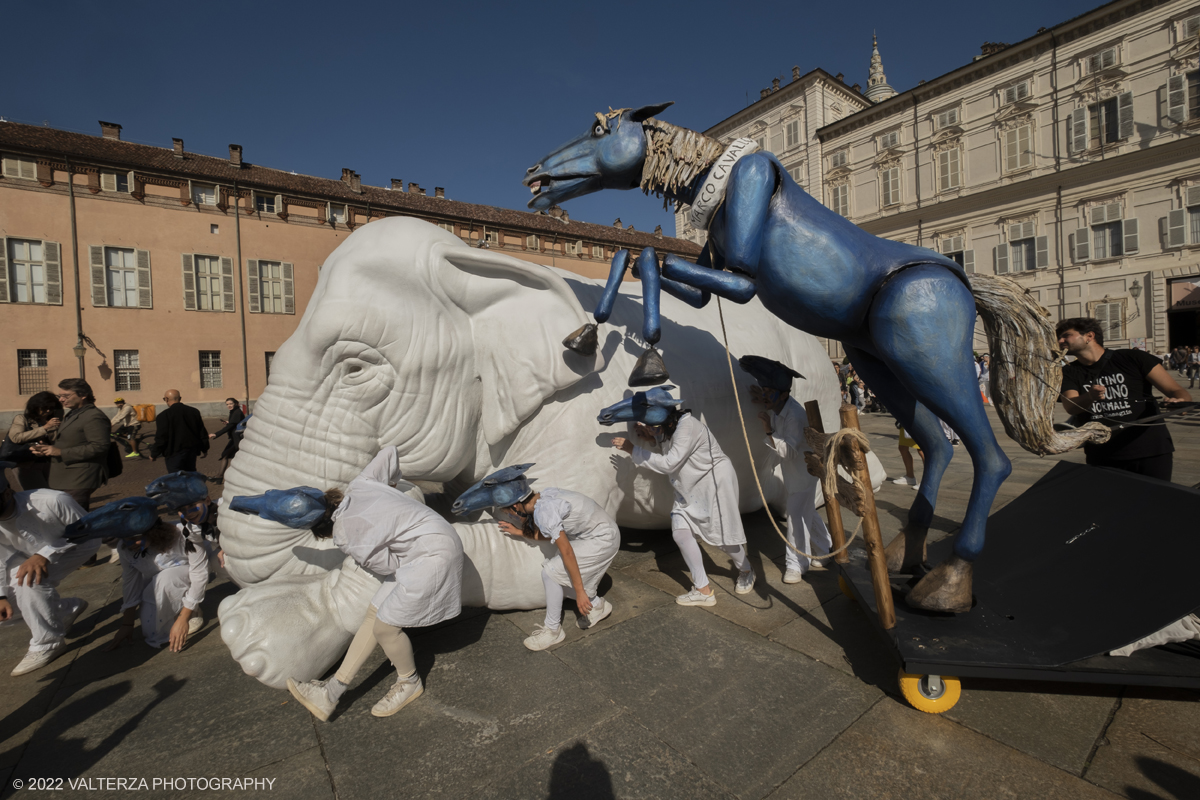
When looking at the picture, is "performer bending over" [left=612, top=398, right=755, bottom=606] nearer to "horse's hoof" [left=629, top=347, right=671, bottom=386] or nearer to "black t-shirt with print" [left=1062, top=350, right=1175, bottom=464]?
"horse's hoof" [left=629, top=347, right=671, bottom=386]

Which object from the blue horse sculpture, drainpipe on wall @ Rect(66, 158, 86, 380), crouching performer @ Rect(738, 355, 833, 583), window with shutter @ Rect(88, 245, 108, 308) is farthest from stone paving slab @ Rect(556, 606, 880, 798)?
window with shutter @ Rect(88, 245, 108, 308)

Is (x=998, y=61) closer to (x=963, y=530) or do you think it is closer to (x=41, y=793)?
(x=963, y=530)

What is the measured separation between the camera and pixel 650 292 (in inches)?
99.7

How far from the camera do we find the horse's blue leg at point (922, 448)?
8.93 feet

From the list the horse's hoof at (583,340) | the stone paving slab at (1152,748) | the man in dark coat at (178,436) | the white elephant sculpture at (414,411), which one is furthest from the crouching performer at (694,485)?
the man in dark coat at (178,436)

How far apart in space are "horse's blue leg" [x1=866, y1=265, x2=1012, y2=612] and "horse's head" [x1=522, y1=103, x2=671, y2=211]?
1.31 metres

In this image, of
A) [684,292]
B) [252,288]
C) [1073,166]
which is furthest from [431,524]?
[1073,166]

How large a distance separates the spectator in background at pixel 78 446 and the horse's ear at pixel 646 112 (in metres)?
4.70

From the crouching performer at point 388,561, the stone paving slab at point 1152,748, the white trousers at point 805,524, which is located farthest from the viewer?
the white trousers at point 805,524

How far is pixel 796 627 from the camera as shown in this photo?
2.80 meters

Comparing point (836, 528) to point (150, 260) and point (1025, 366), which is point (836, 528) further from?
point (150, 260)

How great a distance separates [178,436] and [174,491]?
375cm

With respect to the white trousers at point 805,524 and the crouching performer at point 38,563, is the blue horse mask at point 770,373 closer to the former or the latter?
the white trousers at point 805,524

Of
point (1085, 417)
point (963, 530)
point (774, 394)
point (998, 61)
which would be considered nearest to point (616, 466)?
point (774, 394)
